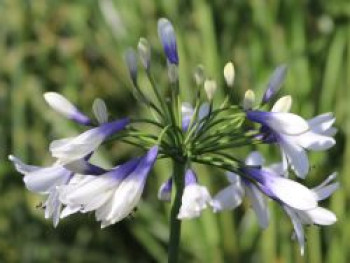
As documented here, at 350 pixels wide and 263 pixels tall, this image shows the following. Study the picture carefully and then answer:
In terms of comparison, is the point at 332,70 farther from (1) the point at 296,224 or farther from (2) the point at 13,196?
(1) the point at 296,224

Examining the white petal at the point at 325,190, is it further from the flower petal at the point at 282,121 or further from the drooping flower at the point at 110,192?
the drooping flower at the point at 110,192

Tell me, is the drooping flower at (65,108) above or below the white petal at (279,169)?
above

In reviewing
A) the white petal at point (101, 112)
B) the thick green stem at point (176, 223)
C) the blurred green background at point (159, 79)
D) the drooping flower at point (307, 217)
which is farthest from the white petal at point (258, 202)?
the blurred green background at point (159, 79)

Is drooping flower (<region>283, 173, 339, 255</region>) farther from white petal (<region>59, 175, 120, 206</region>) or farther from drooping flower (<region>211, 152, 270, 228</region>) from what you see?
white petal (<region>59, 175, 120, 206</region>)

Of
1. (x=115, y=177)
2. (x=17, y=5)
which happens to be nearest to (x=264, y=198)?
(x=115, y=177)

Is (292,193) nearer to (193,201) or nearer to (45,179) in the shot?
(193,201)

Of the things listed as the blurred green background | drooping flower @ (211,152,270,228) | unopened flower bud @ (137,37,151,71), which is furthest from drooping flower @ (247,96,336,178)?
the blurred green background
